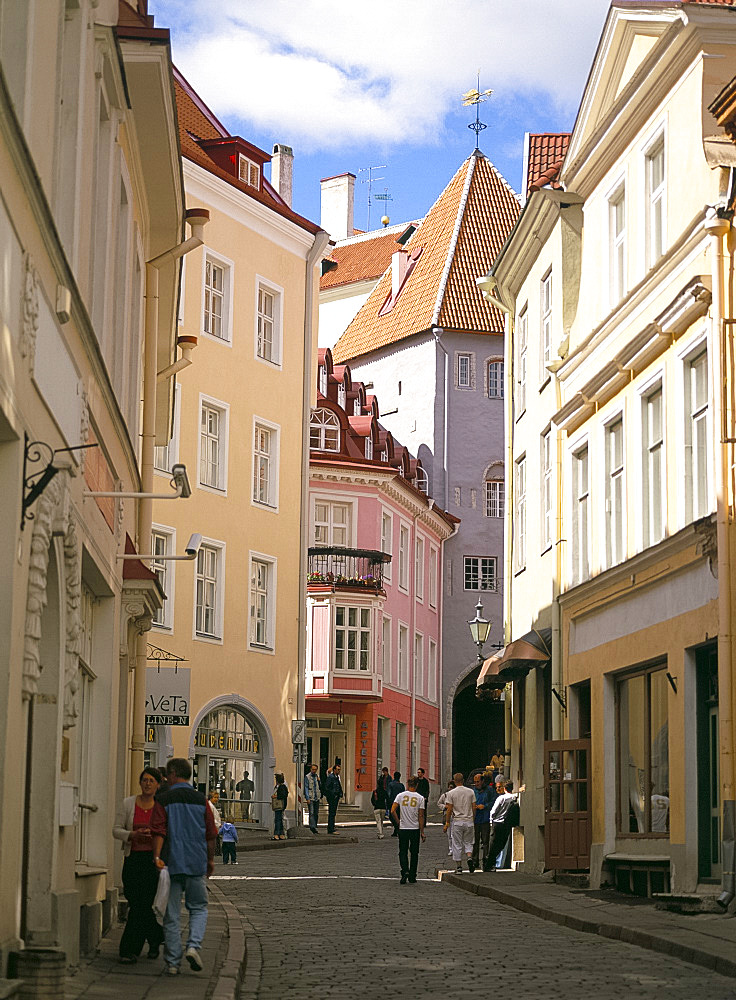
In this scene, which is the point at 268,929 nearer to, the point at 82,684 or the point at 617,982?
the point at 82,684

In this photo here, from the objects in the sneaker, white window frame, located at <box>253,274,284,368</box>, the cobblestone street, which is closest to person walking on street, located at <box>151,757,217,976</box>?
the sneaker

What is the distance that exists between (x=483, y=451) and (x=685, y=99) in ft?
145

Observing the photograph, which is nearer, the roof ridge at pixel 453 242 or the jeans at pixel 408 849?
the jeans at pixel 408 849

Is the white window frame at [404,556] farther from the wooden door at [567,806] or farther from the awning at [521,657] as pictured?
the wooden door at [567,806]

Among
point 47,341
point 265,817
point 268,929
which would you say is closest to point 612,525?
point 268,929

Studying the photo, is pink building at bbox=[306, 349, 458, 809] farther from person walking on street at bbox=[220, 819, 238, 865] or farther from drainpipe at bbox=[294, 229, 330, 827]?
person walking on street at bbox=[220, 819, 238, 865]

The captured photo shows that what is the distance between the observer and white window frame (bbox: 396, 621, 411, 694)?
2288 inches

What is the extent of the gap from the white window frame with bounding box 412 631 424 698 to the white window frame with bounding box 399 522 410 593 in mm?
2137

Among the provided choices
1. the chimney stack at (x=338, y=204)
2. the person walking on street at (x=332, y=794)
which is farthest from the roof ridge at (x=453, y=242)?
the person walking on street at (x=332, y=794)

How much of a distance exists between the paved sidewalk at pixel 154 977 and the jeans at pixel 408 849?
915 centimetres

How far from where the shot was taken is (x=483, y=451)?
64.1m

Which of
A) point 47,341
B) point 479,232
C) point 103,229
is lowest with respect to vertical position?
point 47,341

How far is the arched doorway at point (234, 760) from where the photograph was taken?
134 ft

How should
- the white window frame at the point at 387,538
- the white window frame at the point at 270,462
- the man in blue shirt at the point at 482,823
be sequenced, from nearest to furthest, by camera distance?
the man in blue shirt at the point at 482,823
the white window frame at the point at 270,462
the white window frame at the point at 387,538
